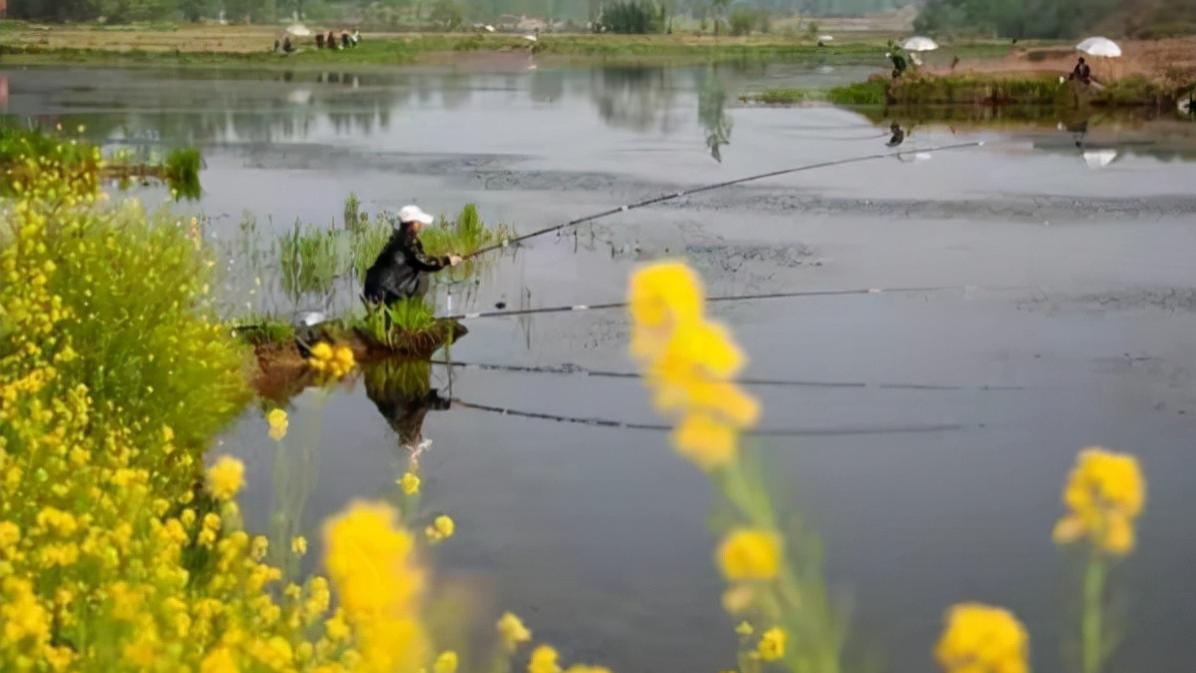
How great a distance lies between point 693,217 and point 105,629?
1669 cm

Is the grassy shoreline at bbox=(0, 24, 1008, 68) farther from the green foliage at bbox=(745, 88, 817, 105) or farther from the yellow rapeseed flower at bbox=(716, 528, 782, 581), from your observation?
the yellow rapeseed flower at bbox=(716, 528, 782, 581)

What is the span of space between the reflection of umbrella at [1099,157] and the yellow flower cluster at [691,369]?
25.1 m

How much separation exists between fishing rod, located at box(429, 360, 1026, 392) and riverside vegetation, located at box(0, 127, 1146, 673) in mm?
2049

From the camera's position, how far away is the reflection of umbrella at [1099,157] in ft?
86.8

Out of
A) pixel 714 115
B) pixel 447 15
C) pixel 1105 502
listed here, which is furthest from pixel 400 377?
pixel 447 15

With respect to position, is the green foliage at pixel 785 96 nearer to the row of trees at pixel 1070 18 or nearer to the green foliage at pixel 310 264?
the green foliage at pixel 310 264

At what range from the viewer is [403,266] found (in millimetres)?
11562

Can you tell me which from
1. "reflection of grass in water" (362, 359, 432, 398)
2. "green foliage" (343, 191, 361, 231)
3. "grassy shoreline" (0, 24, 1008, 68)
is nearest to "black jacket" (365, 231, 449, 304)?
"reflection of grass in water" (362, 359, 432, 398)

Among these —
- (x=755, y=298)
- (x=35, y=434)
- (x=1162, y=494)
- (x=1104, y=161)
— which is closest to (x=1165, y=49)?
(x=1104, y=161)

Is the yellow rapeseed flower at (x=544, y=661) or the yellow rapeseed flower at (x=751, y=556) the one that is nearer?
the yellow rapeseed flower at (x=751, y=556)

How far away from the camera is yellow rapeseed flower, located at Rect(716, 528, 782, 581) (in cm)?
231

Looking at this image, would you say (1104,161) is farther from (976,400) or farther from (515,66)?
(515,66)

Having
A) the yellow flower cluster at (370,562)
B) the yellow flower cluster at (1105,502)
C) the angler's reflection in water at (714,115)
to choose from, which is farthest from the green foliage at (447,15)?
the yellow flower cluster at (1105,502)

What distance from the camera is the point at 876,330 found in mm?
13180
